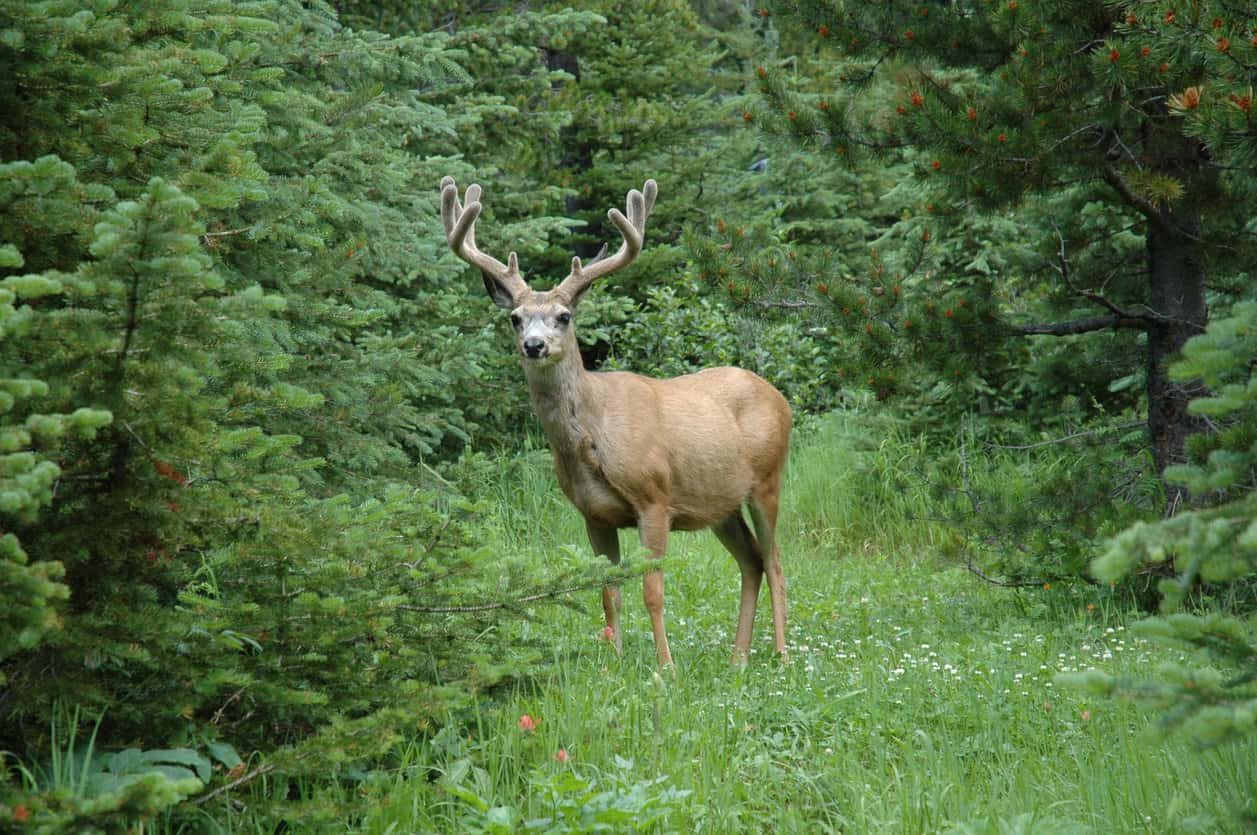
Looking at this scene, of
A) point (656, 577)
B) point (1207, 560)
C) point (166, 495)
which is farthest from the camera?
point (656, 577)

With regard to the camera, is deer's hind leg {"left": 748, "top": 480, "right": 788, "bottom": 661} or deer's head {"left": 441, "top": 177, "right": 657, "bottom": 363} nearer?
deer's head {"left": 441, "top": 177, "right": 657, "bottom": 363}

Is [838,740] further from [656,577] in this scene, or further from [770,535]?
[770,535]

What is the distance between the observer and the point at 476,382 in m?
10.4

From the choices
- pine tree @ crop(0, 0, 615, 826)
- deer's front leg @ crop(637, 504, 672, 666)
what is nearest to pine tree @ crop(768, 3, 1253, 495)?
deer's front leg @ crop(637, 504, 672, 666)

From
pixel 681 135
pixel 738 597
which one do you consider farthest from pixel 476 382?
pixel 681 135

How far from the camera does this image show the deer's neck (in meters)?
6.79

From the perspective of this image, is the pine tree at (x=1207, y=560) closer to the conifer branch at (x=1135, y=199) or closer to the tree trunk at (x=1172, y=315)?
the conifer branch at (x=1135, y=199)

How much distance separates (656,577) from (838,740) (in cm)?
202

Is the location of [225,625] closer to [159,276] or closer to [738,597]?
[159,276]

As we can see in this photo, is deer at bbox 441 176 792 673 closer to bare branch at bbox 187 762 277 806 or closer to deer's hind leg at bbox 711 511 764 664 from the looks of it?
deer's hind leg at bbox 711 511 764 664

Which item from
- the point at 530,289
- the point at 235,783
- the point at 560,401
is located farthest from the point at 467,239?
the point at 235,783

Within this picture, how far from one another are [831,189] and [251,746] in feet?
49.5

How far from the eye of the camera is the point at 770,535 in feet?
25.4

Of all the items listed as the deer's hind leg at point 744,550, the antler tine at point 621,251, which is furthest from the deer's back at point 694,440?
the antler tine at point 621,251
